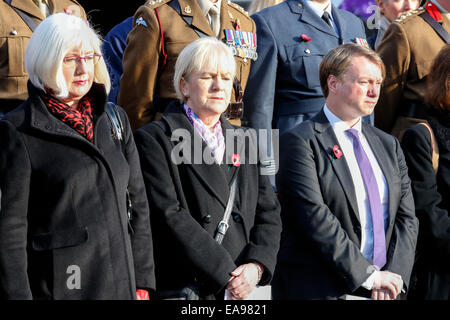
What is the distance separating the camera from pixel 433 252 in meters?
4.53

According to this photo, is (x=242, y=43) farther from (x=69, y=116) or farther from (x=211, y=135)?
(x=69, y=116)

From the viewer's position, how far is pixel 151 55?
14.1 ft

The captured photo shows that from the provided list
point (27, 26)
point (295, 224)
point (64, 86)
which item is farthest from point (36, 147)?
point (295, 224)

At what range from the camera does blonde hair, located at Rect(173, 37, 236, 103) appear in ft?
12.6

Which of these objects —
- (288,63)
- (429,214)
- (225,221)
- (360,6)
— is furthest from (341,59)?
(360,6)

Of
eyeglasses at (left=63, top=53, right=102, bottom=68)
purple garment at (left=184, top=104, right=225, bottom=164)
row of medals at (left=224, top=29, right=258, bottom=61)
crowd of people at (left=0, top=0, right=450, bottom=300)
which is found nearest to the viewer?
crowd of people at (left=0, top=0, right=450, bottom=300)

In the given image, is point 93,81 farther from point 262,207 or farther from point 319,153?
point 319,153

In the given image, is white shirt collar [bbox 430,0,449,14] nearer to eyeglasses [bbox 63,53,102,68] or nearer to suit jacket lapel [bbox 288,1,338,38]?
suit jacket lapel [bbox 288,1,338,38]

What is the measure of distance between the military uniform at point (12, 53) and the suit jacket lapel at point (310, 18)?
1.76 meters

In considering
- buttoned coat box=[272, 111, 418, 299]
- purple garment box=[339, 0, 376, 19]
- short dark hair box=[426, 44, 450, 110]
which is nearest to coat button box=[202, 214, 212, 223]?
buttoned coat box=[272, 111, 418, 299]

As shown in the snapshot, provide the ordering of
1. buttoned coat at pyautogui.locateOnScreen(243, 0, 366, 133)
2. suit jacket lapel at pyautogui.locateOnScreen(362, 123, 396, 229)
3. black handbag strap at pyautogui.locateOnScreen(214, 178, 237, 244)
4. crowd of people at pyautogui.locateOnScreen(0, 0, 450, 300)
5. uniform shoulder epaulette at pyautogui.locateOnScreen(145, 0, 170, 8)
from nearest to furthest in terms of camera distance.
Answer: crowd of people at pyautogui.locateOnScreen(0, 0, 450, 300), black handbag strap at pyautogui.locateOnScreen(214, 178, 237, 244), suit jacket lapel at pyautogui.locateOnScreen(362, 123, 396, 229), uniform shoulder epaulette at pyautogui.locateOnScreen(145, 0, 170, 8), buttoned coat at pyautogui.locateOnScreen(243, 0, 366, 133)

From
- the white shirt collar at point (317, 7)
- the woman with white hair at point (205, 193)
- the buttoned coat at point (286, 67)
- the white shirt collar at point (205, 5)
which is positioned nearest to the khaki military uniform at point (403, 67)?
the buttoned coat at point (286, 67)

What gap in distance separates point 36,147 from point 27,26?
1152 millimetres

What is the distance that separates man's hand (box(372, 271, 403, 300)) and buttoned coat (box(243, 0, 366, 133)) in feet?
3.87
